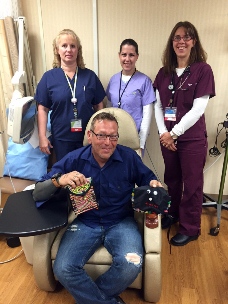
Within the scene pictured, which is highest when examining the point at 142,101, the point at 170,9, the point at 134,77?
A: the point at 170,9

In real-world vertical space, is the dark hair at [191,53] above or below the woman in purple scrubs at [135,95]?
above

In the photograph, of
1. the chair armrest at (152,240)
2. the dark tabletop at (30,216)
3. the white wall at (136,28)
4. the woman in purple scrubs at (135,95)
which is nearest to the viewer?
the dark tabletop at (30,216)

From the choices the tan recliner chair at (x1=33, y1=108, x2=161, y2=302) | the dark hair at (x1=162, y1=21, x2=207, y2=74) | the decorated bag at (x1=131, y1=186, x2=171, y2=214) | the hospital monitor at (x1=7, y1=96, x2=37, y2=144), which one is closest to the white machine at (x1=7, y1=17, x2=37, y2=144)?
the hospital monitor at (x1=7, y1=96, x2=37, y2=144)

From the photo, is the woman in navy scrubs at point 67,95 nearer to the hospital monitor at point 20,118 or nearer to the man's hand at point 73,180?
the hospital monitor at point 20,118

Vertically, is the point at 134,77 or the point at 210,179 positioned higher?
the point at 134,77

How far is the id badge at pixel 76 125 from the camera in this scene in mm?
1858

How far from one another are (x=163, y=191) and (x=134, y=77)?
97cm

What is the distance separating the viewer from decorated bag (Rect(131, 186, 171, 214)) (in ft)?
4.37

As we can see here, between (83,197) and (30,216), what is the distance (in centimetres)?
29

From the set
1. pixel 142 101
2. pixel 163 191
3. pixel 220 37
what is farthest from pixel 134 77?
pixel 163 191

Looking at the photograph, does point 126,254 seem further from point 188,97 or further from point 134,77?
point 134,77

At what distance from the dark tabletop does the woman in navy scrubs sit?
53 cm

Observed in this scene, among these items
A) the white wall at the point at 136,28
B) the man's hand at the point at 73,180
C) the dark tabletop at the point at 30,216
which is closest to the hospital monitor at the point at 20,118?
the dark tabletop at the point at 30,216

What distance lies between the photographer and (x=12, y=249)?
1.97 metres
